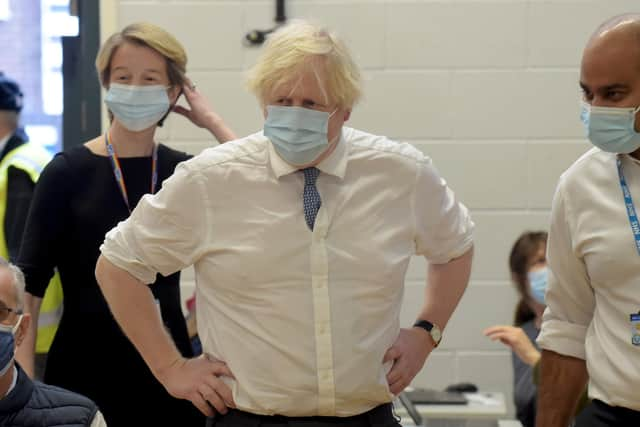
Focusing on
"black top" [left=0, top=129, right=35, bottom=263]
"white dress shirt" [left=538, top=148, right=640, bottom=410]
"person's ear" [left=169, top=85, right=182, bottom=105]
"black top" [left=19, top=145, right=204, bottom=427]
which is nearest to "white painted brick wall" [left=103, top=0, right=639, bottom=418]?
"black top" [left=0, top=129, right=35, bottom=263]

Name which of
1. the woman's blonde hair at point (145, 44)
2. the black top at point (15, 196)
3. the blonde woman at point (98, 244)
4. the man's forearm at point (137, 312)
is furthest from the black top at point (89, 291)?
the black top at point (15, 196)

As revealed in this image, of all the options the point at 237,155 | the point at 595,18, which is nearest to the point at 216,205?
the point at 237,155

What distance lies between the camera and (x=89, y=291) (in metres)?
2.41

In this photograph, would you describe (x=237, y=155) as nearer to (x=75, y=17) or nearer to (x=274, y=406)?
(x=274, y=406)

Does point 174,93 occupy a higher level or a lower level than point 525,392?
higher

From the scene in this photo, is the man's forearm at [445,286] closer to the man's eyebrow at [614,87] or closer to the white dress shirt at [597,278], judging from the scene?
the white dress shirt at [597,278]

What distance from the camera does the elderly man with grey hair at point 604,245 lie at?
1851 millimetres

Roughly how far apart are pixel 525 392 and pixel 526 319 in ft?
0.94

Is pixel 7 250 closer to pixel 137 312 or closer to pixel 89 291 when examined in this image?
pixel 89 291

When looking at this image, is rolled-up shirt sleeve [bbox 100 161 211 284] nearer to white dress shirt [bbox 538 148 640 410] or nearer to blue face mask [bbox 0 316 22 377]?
blue face mask [bbox 0 316 22 377]

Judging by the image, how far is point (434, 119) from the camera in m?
3.65

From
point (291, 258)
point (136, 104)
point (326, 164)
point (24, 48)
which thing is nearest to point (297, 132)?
point (326, 164)

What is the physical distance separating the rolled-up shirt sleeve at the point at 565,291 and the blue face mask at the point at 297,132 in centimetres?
48

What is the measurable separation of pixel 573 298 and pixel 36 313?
121cm
